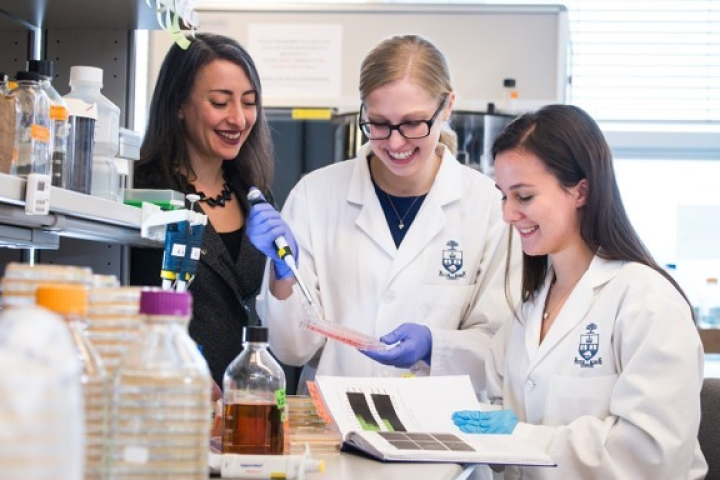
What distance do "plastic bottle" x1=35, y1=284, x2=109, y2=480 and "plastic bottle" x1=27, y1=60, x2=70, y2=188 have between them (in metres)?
0.64

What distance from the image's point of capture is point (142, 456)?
832 mm

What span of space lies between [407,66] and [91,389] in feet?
4.97

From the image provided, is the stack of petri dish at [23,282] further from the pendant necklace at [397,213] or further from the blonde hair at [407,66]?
the pendant necklace at [397,213]

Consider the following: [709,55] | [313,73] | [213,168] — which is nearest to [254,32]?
[313,73]

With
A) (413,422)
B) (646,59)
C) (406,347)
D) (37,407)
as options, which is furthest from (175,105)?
(646,59)

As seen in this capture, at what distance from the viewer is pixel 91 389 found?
852 mm

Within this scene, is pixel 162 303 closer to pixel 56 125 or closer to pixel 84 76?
pixel 56 125

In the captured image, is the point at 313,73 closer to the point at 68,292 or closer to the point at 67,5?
the point at 67,5

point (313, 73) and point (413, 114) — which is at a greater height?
point (313, 73)

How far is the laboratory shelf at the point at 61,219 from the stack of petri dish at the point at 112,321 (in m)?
0.34

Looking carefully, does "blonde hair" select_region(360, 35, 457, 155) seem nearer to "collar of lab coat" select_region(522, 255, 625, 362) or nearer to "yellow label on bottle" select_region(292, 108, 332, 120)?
"collar of lab coat" select_region(522, 255, 625, 362)

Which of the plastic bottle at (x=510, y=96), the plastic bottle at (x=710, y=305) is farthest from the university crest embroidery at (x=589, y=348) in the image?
the plastic bottle at (x=710, y=305)

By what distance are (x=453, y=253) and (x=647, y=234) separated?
6.66 ft

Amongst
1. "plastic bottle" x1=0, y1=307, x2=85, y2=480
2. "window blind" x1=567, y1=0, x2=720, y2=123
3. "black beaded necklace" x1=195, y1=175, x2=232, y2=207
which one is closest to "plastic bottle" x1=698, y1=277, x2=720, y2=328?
"window blind" x1=567, y1=0, x2=720, y2=123
